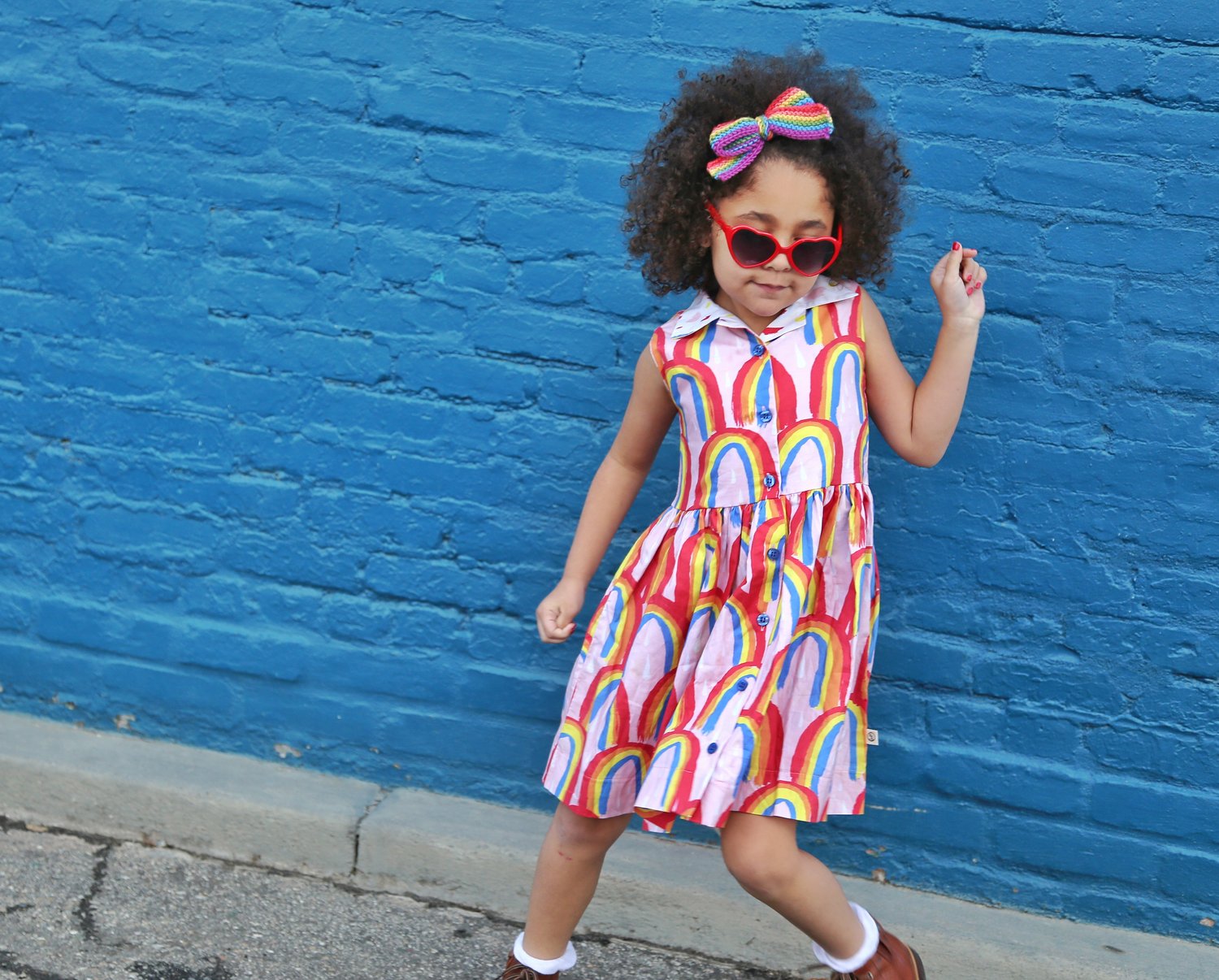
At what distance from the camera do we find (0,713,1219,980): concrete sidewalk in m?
2.46

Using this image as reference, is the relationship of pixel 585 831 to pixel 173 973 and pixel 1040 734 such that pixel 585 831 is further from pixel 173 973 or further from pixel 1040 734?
pixel 1040 734

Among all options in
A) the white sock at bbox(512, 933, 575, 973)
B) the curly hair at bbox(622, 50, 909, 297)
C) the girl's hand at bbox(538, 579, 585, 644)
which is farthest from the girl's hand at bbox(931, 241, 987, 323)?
the white sock at bbox(512, 933, 575, 973)

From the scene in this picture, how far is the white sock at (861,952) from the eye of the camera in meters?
2.14

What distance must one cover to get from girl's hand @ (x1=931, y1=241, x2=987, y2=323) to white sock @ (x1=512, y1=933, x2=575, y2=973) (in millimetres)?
1324

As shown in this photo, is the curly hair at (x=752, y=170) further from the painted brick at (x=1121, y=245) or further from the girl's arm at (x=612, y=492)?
the painted brick at (x=1121, y=245)

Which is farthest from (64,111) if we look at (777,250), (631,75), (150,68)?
(777,250)

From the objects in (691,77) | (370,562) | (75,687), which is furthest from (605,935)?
(691,77)

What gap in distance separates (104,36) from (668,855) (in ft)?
6.97

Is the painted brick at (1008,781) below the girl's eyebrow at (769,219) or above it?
below

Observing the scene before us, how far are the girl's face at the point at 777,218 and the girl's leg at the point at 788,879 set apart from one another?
2.82 feet

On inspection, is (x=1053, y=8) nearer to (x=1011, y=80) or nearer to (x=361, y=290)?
(x=1011, y=80)

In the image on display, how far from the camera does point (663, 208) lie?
2.22 metres

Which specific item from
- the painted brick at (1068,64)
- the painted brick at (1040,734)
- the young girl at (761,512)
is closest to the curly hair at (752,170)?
the young girl at (761,512)

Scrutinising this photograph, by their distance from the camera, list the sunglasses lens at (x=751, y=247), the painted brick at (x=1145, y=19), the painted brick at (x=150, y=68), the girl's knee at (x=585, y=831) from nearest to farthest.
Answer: the sunglasses lens at (x=751, y=247)
the girl's knee at (x=585, y=831)
the painted brick at (x=1145, y=19)
the painted brick at (x=150, y=68)
